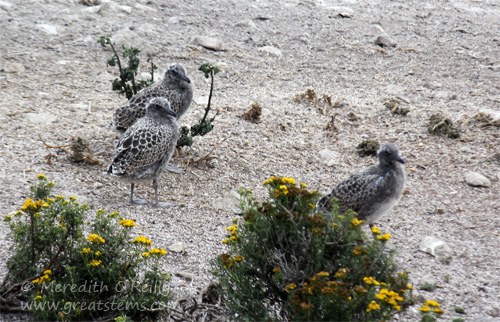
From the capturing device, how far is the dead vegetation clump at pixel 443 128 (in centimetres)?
871

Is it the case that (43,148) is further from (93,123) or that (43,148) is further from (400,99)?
(400,99)

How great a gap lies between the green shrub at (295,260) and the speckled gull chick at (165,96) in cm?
359

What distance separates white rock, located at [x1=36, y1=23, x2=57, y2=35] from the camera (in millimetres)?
10492

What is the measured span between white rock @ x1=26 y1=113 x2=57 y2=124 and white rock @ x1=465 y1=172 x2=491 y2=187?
571cm

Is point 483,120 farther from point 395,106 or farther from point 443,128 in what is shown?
point 395,106

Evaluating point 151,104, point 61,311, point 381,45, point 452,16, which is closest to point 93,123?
point 151,104

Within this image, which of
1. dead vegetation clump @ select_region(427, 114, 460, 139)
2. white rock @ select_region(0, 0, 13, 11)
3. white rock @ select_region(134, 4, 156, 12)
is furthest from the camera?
white rock @ select_region(134, 4, 156, 12)

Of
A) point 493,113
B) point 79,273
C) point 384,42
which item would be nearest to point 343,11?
point 384,42

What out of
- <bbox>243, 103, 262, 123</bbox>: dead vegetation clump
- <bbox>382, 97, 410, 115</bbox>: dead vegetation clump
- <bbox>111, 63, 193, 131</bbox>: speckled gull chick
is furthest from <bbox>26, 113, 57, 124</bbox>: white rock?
<bbox>382, 97, 410, 115</bbox>: dead vegetation clump

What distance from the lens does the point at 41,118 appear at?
815 cm

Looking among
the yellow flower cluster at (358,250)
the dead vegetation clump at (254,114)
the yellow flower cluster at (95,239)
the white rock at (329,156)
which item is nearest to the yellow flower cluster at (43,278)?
the yellow flower cluster at (95,239)

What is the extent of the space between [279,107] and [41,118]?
3.62 metres

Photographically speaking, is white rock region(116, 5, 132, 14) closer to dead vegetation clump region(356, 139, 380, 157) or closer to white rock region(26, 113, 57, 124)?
white rock region(26, 113, 57, 124)

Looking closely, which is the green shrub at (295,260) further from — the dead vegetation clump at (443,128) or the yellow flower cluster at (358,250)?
the dead vegetation clump at (443,128)
